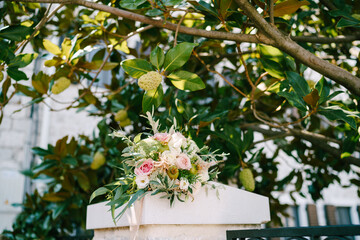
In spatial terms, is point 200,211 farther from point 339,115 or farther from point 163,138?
point 339,115

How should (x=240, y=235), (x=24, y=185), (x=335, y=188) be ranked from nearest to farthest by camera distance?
1. (x=240, y=235)
2. (x=24, y=185)
3. (x=335, y=188)

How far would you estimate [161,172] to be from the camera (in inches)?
42.8

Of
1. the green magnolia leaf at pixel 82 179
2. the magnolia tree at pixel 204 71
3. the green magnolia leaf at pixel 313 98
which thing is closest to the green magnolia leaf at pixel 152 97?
the magnolia tree at pixel 204 71

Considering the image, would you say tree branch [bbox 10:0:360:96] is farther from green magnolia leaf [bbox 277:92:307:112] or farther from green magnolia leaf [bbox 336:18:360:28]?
green magnolia leaf [bbox 336:18:360:28]

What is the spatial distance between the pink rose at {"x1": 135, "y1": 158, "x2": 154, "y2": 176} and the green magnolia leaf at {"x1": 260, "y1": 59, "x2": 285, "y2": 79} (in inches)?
28.0

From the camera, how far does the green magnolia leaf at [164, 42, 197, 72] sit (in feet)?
3.83

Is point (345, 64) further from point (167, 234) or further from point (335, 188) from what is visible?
point (335, 188)

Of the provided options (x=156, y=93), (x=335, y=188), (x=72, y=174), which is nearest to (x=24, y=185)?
Result: (x=72, y=174)

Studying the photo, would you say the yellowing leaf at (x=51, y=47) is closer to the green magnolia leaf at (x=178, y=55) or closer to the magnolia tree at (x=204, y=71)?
the magnolia tree at (x=204, y=71)

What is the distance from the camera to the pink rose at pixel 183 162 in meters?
1.08

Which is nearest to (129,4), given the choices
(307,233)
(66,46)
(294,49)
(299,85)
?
(66,46)

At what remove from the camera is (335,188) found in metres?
6.19

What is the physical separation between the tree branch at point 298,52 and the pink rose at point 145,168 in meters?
0.64

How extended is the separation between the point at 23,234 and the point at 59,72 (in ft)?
6.03
